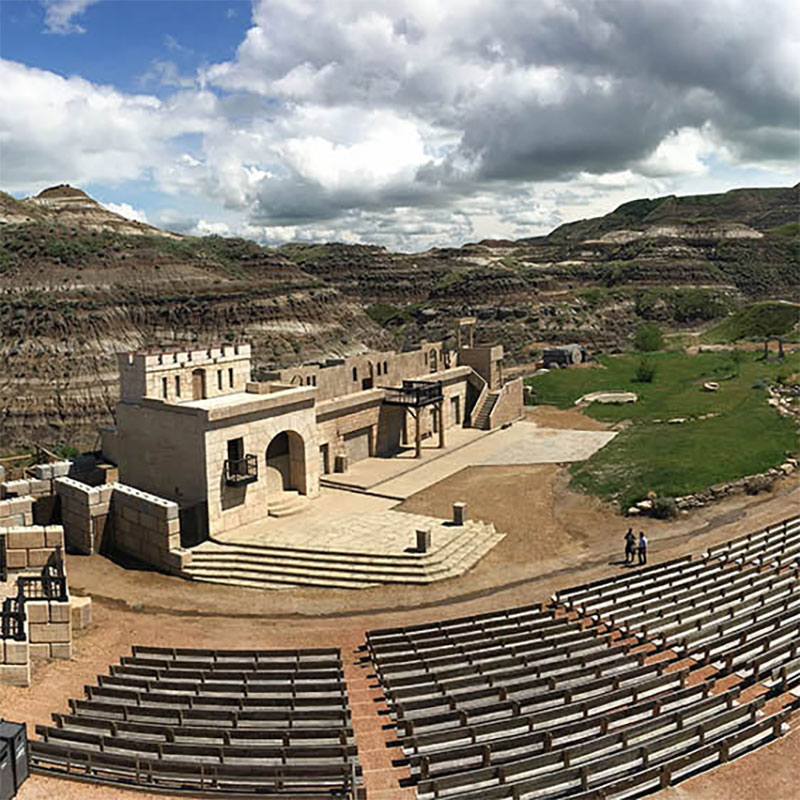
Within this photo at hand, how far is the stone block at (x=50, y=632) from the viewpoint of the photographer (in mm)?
18062

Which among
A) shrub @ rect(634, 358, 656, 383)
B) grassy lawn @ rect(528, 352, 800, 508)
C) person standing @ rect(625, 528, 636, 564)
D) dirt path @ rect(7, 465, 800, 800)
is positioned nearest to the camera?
dirt path @ rect(7, 465, 800, 800)

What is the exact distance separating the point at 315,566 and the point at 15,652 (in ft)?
32.5

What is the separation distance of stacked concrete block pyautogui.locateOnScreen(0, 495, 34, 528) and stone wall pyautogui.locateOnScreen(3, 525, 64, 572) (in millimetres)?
4533

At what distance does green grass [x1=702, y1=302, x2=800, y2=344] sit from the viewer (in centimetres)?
8044

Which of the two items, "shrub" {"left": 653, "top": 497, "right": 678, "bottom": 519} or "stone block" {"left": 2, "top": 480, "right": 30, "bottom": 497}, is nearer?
"stone block" {"left": 2, "top": 480, "right": 30, "bottom": 497}

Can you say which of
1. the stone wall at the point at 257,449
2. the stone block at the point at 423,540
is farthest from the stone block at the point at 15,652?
the stone block at the point at 423,540

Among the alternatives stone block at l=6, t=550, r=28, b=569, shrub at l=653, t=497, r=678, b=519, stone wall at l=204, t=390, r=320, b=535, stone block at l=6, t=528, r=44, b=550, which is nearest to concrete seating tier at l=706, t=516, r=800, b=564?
shrub at l=653, t=497, r=678, b=519

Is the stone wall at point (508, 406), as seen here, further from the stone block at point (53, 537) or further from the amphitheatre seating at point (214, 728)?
the amphitheatre seating at point (214, 728)

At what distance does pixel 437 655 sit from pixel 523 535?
11.5m

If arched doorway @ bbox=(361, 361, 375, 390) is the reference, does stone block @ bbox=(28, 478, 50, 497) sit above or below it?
below

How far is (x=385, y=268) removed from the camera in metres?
148

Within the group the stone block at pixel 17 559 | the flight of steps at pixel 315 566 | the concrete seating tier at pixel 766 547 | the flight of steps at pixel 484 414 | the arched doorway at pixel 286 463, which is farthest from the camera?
the flight of steps at pixel 484 414

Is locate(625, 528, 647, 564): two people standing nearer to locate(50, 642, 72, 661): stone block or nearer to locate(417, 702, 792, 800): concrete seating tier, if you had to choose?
locate(417, 702, 792, 800): concrete seating tier

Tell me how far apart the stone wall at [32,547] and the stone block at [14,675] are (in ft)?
25.6
